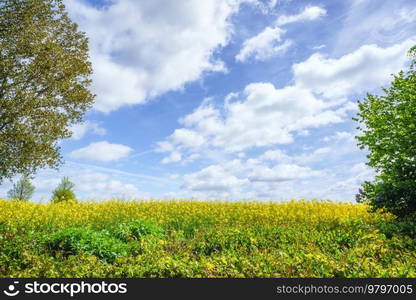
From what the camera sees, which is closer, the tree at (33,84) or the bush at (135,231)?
the bush at (135,231)

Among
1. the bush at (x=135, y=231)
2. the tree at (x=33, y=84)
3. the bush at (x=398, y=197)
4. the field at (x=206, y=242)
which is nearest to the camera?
the field at (x=206, y=242)

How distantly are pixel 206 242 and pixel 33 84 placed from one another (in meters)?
14.4

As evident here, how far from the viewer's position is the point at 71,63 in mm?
20719

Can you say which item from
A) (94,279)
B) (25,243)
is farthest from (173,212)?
(94,279)

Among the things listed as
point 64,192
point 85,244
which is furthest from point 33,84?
point 85,244

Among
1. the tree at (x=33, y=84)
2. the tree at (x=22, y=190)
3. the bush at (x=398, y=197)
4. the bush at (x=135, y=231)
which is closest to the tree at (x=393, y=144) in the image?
the bush at (x=398, y=197)

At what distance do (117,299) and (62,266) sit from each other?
2.83 metres

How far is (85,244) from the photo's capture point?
9297 mm

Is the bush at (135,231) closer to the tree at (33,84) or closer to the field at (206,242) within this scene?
the field at (206,242)

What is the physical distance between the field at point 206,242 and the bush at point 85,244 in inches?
0.9

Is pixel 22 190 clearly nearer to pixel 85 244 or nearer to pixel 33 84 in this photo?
pixel 33 84

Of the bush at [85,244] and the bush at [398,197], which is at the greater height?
the bush at [398,197]

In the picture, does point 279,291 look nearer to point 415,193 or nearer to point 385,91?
point 415,193

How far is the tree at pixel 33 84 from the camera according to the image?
19438 mm
